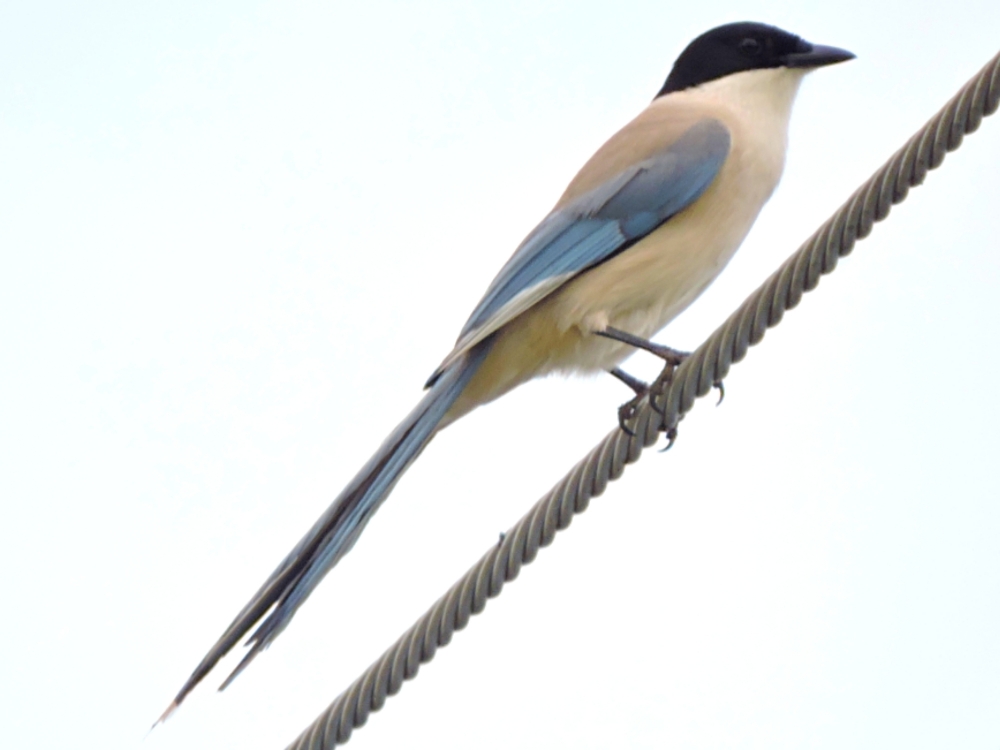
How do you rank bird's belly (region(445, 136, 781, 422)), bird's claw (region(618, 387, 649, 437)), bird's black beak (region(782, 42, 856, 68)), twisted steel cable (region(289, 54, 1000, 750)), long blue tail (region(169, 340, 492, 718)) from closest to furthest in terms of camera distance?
twisted steel cable (region(289, 54, 1000, 750)) < long blue tail (region(169, 340, 492, 718)) < bird's claw (region(618, 387, 649, 437)) < bird's belly (region(445, 136, 781, 422)) < bird's black beak (region(782, 42, 856, 68))

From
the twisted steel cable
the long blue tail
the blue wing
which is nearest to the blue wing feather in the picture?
the blue wing

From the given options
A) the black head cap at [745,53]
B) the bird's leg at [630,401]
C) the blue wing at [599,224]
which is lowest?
the bird's leg at [630,401]

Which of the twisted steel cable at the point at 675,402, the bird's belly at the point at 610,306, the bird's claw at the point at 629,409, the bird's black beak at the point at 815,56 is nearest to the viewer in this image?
the twisted steel cable at the point at 675,402

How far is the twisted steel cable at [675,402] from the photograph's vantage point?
3.62 metres

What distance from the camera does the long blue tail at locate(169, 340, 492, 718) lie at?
4.01 m

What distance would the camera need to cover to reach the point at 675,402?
433cm

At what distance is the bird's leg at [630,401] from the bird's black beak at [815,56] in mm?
1528

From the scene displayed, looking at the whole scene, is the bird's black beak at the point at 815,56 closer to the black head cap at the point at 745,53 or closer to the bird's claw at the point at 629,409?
the black head cap at the point at 745,53

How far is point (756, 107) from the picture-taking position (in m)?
6.08

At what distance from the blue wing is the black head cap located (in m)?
0.68

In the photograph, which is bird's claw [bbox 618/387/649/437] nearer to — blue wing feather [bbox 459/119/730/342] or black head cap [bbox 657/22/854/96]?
blue wing feather [bbox 459/119/730/342]

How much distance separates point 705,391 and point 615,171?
1.71m

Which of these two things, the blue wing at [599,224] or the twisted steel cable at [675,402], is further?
the blue wing at [599,224]

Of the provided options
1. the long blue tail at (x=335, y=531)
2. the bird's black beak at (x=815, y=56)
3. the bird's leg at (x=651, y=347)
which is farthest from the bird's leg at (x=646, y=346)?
the bird's black beak at (x=815, y=56)
